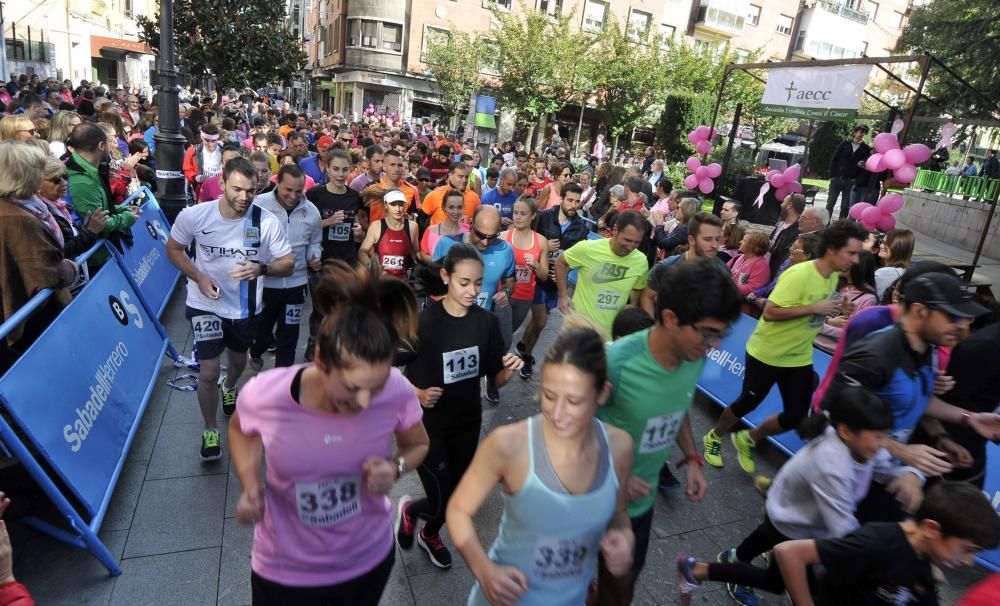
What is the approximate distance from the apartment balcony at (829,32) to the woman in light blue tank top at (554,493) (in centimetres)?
5045

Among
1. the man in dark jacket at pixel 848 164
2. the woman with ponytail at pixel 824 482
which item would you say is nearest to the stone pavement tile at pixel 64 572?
the woman with ponytail at pixel 824 482

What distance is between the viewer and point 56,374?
3291 mm

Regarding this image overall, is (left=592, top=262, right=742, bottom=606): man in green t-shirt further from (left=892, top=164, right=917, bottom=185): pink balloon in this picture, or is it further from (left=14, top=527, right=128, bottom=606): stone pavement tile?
(left=892, top=164, right=917, bottom=185): pink balloon

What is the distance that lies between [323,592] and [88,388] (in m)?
2.49

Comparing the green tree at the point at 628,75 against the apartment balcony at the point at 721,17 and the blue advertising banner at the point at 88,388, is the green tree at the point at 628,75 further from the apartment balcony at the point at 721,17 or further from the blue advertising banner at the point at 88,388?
the blue advertising banner at the point at 88,388

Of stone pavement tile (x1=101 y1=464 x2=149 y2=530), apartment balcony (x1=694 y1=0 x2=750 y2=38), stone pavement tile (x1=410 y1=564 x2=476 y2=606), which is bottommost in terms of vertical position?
stone pavement tile (x1=410 y1=564 x2=476 y2=606)

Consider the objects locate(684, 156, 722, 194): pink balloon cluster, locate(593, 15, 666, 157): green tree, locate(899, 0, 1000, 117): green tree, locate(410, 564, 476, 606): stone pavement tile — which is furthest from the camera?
locate(593, 15, 666, 157): green tree

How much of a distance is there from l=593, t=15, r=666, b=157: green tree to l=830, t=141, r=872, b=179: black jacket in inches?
675

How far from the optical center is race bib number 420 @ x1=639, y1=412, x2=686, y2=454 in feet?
8.24

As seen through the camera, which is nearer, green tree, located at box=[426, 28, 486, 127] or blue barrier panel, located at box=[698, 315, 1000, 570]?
blue barrier panel, located at box=[698, 315, 1000, 570]

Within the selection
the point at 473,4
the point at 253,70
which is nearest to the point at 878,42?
the point at 473,4

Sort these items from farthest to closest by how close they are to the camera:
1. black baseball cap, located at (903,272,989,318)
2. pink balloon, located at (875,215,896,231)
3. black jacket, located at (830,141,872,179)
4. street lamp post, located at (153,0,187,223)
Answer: black jacket, located at (830,141,872,179)
pink balloon, located at (875,215,896,231)
street lamp post, located at (153,0,187,223)
black baseball cap, located at (903,272,989,318)

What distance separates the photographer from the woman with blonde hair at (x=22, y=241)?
11.4 ft

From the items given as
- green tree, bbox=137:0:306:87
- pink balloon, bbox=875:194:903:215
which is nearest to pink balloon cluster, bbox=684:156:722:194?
pink balloon, bbox=875:194:903:215
